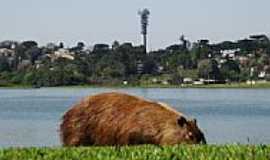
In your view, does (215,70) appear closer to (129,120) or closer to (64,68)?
(64,68)

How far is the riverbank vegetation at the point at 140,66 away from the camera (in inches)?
5930

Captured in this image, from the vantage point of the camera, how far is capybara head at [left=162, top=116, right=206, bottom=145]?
614 inches

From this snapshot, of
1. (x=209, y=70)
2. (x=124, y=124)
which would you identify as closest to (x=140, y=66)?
(x=209, y=70)

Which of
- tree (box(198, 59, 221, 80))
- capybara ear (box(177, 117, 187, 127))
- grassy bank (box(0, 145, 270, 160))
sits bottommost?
Result: grassy bank (box(0, 145, 270, 160))

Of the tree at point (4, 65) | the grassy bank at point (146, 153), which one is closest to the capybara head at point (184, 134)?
the grassy bank at point (146, 153)

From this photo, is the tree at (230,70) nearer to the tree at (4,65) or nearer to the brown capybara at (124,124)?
the tree at (4,65)

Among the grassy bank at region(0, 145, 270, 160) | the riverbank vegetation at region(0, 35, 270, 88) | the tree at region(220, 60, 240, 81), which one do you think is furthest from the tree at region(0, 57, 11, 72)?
the grassy bank at region(0, 145, 270, 160)

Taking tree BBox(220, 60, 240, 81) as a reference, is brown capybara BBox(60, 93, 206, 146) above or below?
below

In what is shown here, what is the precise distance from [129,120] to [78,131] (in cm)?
146

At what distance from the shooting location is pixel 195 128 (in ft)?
51.7

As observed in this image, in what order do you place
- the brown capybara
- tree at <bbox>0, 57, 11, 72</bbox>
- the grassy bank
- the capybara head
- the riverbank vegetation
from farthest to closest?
tree at <bbox>0, 57, 11, 72</bbox> < the riverbank vegetation < the brown capybara < the capybara head < the grassy bank

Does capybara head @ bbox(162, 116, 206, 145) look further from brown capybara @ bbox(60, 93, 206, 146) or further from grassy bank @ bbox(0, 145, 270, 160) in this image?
grassy bank @ bbox(0, 145, 270, 160)

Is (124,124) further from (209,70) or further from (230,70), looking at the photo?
(230,70)

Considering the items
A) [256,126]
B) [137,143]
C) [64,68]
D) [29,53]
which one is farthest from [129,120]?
[29,53]
